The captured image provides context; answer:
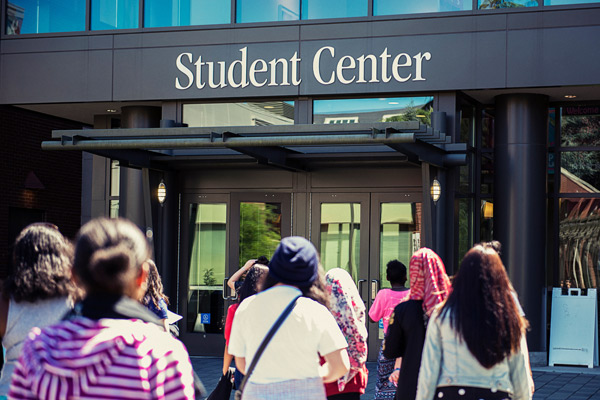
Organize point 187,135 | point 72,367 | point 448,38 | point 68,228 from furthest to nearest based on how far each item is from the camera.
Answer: point 68,228 → point 448,38 → point 187,135 → point 72,367

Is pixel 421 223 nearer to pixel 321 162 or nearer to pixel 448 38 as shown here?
pixel 321 162

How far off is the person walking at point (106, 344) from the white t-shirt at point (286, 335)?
1393mm

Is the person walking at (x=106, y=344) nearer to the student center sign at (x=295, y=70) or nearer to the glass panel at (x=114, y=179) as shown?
the student center sign at (x=295, y=70)

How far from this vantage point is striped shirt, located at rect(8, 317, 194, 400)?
2486 millimetres

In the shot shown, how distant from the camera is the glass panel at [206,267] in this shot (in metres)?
14.6

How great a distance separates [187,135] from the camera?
1204cm

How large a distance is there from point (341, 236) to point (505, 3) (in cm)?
430

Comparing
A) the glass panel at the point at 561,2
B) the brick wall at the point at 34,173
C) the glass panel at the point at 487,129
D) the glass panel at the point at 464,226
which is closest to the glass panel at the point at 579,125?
the glass panel at the point at 487,129

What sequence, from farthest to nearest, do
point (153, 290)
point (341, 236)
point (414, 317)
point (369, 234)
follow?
1. point (341, 236)
2. point (369, 234)
3. point (153, 290)
4. point (414, 317)

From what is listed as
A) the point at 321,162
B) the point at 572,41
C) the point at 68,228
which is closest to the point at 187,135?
the point at 321,162

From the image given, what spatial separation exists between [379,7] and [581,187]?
4.20m

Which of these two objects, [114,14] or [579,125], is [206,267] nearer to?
[114,14]

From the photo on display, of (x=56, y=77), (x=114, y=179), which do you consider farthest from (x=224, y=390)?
(x=114, y=179)

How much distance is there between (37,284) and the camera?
12.9 ft
